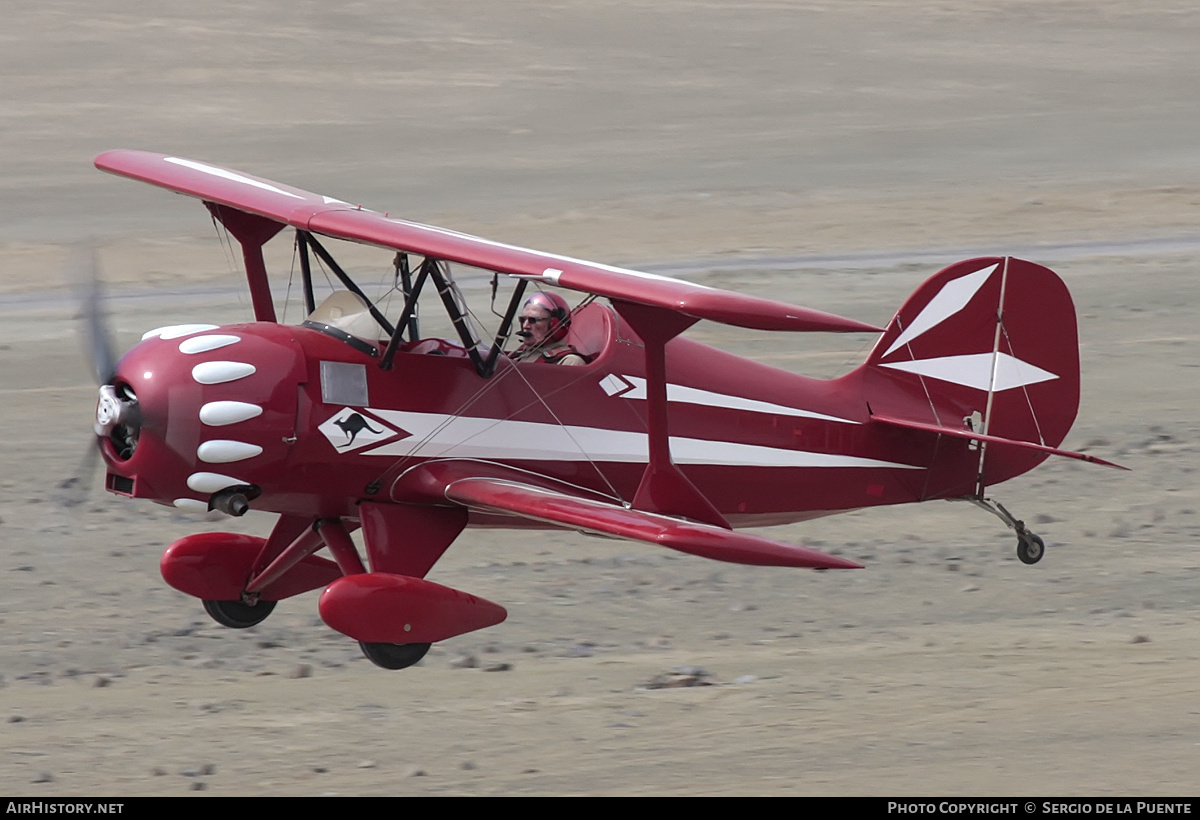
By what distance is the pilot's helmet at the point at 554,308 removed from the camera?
12.7 m

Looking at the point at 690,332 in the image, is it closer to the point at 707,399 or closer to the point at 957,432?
the point at 957,432

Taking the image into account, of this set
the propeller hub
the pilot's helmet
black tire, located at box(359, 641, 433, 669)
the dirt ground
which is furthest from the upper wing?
the dirt ground

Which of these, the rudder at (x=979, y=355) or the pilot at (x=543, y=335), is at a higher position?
the pilot at (x=543, y=335)

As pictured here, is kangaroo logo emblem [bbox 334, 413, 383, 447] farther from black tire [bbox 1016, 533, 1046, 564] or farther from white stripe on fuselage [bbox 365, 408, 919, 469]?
black tire [bbox 1016, 533, 1046, 564]

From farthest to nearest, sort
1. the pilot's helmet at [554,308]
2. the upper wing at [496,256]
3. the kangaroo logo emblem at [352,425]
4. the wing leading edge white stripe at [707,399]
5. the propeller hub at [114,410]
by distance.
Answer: the pilot's helmet at [554,308] → the wing leading edge white stripe at [707,399] → the kangaroo logo emblem at [352,425] → the propeller hub at [114,410] → the upper wing at [496,256]

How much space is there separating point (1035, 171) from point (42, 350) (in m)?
23.3

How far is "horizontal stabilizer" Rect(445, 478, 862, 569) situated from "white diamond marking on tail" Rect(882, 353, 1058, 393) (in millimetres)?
2988

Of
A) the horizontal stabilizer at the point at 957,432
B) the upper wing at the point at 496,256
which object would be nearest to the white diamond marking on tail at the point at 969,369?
the horizontal stabilizer at the point at 957,432

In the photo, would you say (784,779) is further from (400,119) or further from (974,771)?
(400,119)

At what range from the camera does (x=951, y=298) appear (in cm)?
1389

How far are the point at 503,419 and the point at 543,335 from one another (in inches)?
29.8

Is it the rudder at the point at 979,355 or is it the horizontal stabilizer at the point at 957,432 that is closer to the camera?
the horizontal stabilizer at the point at 957,432

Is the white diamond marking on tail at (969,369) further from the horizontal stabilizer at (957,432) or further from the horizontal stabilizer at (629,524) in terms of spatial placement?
the horizontal stabilizer at (629,524)

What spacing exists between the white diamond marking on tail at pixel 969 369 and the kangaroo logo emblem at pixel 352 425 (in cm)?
421
